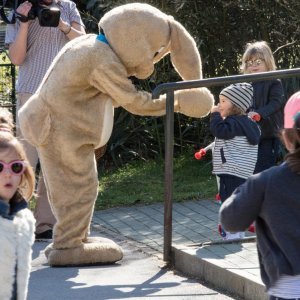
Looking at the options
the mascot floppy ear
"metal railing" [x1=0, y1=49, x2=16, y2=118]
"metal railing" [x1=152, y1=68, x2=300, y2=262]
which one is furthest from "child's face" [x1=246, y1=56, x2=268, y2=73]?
"metal railing" [x1=0, y1=49, x2=16, y2=118]

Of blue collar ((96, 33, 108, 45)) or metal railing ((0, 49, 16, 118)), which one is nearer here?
blue collar ((96, 33, 108, 45))

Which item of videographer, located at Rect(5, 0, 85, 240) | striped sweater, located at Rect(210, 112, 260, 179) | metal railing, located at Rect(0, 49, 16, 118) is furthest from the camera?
metal railing, located at Rect(0, 49, 16, 118)

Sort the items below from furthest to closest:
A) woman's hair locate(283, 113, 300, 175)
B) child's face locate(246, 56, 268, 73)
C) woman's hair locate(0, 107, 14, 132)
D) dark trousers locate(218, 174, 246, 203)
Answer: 1. child's face locate(246, 56, 268, 73)
2. dark trousers locate(218, 174, 246, 203)
3. woman's hair locate(0, 107, 14, 132)
4. woman's hair locate(283, 113, 300, 175)

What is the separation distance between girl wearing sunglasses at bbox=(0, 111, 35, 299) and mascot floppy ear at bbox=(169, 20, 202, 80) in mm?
2848

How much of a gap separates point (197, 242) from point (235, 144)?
79cm

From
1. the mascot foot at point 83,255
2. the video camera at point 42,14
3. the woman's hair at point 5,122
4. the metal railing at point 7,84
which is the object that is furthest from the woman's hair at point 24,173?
the metal railing at point 7,84

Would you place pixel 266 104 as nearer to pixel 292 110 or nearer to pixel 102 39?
pixel 102 39

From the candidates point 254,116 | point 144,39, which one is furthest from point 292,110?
point 254,116

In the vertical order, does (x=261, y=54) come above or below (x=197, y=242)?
above

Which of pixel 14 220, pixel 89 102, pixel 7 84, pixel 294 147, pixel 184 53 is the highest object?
pixel 184 53

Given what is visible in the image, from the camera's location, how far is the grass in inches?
373

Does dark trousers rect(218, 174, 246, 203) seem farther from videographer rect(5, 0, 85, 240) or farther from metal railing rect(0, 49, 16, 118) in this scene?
metal railing rect(0, 49, 16, 118)

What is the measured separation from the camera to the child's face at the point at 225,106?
23.7 ft

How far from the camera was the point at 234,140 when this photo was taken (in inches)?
285
